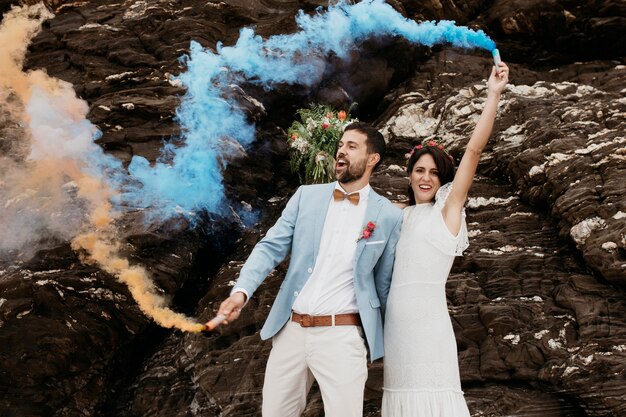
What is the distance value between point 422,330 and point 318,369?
0.82 metres

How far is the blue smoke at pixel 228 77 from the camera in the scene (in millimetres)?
7547

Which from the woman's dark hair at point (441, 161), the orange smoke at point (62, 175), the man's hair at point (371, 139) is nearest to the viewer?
the man's hair at point (371, 139)

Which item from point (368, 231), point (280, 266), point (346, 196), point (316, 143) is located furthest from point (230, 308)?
point (316, 143)

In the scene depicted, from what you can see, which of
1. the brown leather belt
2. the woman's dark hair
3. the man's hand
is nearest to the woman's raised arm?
the woman's dark hair

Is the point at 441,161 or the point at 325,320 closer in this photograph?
the point at 325,320

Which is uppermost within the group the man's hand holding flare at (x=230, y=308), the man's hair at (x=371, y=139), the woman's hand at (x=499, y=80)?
the woman's hand at (x=499, y=80)

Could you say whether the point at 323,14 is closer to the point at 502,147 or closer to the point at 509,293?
the point at 502,147

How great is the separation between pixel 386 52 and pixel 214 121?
10.8 ft

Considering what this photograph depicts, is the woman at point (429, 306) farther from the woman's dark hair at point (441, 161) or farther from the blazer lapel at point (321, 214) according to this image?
the blazer lapel at point (321, 214)

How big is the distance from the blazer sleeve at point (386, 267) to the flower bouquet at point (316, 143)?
3.33 metres

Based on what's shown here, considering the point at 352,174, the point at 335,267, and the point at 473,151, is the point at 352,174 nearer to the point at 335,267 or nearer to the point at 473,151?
the point at 335,267

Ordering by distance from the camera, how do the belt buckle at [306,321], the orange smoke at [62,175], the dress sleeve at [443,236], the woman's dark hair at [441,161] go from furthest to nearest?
the orange smoke at [62,175] < the woman's dark hair at [441,161] < the dress sleeve at [443,236] < the belt buckle at [306,321]

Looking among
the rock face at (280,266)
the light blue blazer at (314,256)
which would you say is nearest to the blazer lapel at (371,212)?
the light blue blazer at (314,256)

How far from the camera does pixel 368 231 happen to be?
4539mm
